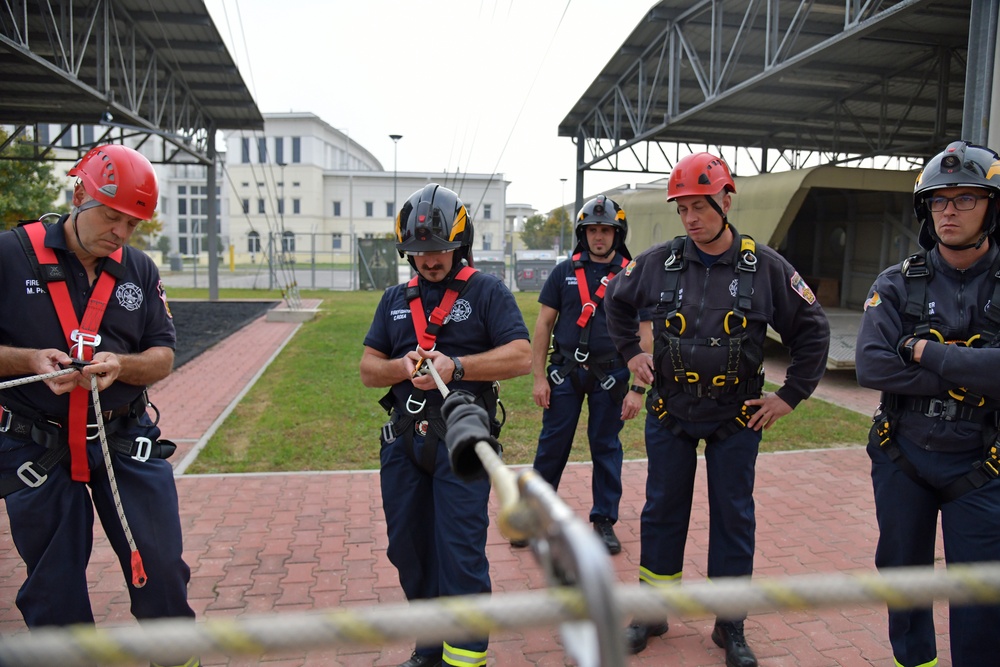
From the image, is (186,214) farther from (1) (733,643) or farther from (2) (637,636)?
(1) (733,643)

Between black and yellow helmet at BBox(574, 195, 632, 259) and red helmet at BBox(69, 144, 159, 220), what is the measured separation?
3.05 m

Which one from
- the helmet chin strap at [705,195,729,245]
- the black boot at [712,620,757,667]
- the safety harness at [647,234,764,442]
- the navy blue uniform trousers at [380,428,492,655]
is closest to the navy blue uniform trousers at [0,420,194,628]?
the navy blue uniform trousers at [380,428,492,655]

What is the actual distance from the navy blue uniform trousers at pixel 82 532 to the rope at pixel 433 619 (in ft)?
7.38

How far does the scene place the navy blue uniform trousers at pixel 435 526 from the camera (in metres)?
3.23

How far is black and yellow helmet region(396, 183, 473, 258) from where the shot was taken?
3.37 meters

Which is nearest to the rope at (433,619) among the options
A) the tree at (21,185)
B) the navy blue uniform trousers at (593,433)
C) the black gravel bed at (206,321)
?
the navy blue uniform trousers at (593,433)

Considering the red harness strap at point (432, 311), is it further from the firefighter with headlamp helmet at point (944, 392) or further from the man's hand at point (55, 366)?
the firefighter with headlamp helmet at point (944, 392)

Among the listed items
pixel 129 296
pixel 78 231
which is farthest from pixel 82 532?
pixel 78 231

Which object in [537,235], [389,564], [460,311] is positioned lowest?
[389,564]

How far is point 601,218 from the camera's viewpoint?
5.31 meters

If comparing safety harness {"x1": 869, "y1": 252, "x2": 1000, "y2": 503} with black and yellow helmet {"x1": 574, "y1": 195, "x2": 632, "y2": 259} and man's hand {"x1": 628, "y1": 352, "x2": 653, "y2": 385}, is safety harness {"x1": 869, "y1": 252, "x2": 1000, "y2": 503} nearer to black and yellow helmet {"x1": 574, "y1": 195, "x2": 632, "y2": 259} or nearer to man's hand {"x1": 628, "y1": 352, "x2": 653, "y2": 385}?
man's hand {"x1": 628, "y1": 352, "x2": 653, "y2": 385}

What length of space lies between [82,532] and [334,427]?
5266 millimetres

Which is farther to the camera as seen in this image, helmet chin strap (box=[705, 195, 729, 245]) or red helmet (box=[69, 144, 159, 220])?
helmet chin strap (box=[705, 195, 729, 245])

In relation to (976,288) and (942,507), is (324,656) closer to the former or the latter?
(942,507)
